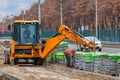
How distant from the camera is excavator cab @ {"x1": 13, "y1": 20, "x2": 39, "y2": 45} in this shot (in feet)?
95.0

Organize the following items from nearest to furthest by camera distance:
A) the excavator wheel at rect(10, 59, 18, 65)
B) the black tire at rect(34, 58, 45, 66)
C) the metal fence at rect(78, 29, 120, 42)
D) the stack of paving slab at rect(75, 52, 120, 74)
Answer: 1. the stack of paving slab at rect(75, 52, 120, 74)
2. the excavator wheel at rect(10, 59, 18, 65)
3. the black tire at rect(34, 58, 45, 66)
4. the metal fence at rect(78, 29, 120, 42)

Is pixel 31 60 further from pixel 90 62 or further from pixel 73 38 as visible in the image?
pixel 90 62

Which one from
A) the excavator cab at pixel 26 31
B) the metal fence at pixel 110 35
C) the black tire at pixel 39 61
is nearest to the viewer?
the excavator cab at pixel 26 31

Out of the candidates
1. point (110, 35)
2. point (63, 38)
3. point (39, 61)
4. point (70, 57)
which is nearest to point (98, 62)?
point (70, 57)

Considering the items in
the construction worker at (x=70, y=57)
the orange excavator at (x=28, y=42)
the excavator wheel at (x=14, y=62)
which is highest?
the orange excavator at (x=28, y=42)

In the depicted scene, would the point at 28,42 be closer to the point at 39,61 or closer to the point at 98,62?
the point at 39,61

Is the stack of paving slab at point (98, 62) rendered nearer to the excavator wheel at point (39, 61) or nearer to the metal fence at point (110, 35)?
the excavator wheel at point (39, 61)

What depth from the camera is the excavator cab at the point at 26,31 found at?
2897 cm

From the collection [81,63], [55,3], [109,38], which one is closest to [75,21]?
[55,3]

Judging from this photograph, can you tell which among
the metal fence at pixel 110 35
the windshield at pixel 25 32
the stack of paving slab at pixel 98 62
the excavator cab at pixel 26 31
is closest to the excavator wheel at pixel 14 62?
the excavator cab at pixel 26 31

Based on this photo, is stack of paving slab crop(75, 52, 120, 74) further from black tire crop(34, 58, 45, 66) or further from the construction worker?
black tire crop(34, 58, 45, 66)

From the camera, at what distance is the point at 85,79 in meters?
19.5

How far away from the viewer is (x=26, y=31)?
29062mm

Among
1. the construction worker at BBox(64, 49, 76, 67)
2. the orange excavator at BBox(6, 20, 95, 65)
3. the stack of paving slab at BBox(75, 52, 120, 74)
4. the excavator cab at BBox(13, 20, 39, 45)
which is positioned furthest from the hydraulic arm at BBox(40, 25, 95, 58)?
the stack of paving slab at BBox(75, 52, 120, 74)
